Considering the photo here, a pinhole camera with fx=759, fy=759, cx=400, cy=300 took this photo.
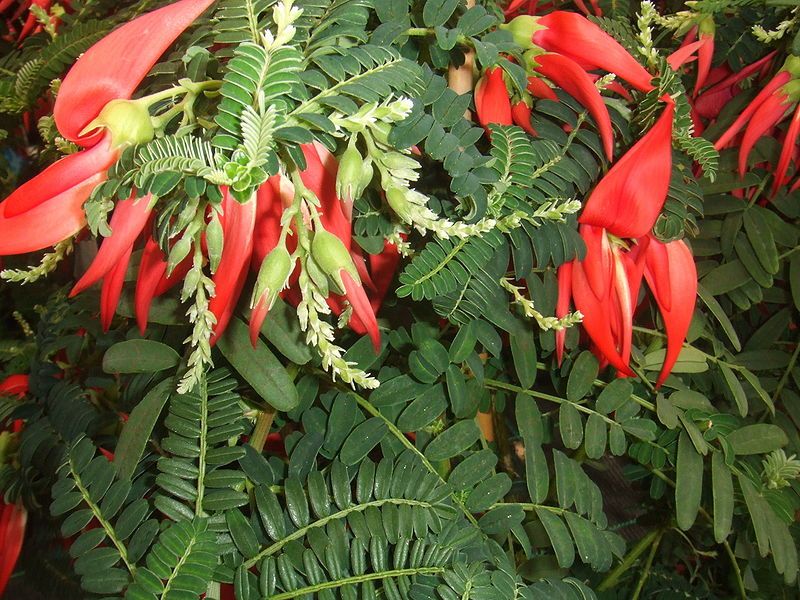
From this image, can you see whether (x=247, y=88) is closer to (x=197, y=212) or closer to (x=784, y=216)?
(x=197, y=212)

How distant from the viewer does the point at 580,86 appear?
0.47 m

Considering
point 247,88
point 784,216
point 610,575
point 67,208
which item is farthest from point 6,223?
point 784,216

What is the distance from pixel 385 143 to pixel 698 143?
26cm

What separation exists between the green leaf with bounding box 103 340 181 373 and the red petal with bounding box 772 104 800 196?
52 centimetres

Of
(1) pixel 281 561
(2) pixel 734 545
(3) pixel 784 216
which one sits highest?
(1) pixel 281 561

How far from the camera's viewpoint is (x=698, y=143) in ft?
1.67

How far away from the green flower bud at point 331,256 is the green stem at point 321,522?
16 centimetres

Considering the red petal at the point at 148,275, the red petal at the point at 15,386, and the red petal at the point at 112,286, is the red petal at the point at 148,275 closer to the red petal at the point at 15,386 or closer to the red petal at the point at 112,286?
the red petal at the point at 112,286

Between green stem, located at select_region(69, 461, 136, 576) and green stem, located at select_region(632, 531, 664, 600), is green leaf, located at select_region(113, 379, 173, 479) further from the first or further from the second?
green stem, located at select_region(632, 531, 664, 600)

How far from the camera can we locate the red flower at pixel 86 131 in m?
0.33

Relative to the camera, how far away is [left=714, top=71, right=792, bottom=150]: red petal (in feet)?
2.09

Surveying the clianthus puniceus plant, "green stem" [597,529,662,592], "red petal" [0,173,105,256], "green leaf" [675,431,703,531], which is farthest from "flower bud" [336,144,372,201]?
"green stem" [597,529,662,592]

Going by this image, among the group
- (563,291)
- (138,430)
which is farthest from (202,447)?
(563,291)

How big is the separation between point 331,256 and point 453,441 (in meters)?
0.20
